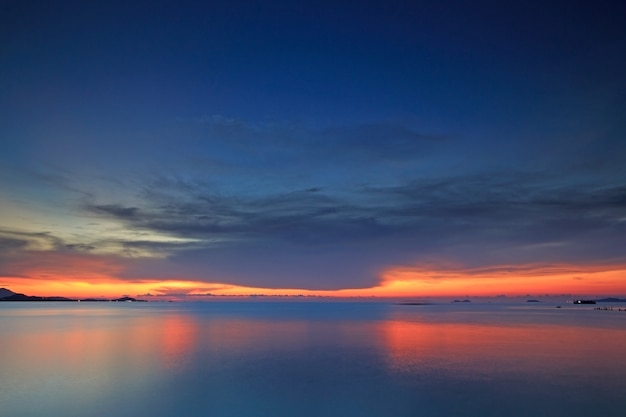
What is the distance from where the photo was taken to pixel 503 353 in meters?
36.9

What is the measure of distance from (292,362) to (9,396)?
17814 mm

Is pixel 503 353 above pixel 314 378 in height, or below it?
above

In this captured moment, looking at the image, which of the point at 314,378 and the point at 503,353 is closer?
the point at 314,378

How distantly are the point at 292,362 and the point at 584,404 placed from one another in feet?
63.0

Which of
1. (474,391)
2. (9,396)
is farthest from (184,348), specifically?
(474,391)

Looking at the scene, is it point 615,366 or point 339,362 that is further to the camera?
point 339,362

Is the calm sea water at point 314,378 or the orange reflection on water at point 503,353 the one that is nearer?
the calm sea water at point 314,378

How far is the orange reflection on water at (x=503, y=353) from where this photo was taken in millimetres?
30297

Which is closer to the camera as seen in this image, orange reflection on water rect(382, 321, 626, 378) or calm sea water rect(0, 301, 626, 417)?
calm sea water rect(0, 301, 626, 417)

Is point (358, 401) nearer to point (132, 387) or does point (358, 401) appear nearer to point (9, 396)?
point (132, 387)

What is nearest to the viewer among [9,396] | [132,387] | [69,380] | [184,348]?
[9,396]

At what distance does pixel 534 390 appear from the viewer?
23.7 metres

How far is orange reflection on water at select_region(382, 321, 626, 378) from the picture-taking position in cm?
3030

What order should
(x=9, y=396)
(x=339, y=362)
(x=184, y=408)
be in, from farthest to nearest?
(x=339, y=362)
(x=9, y=396)
(x=184, y=408)
